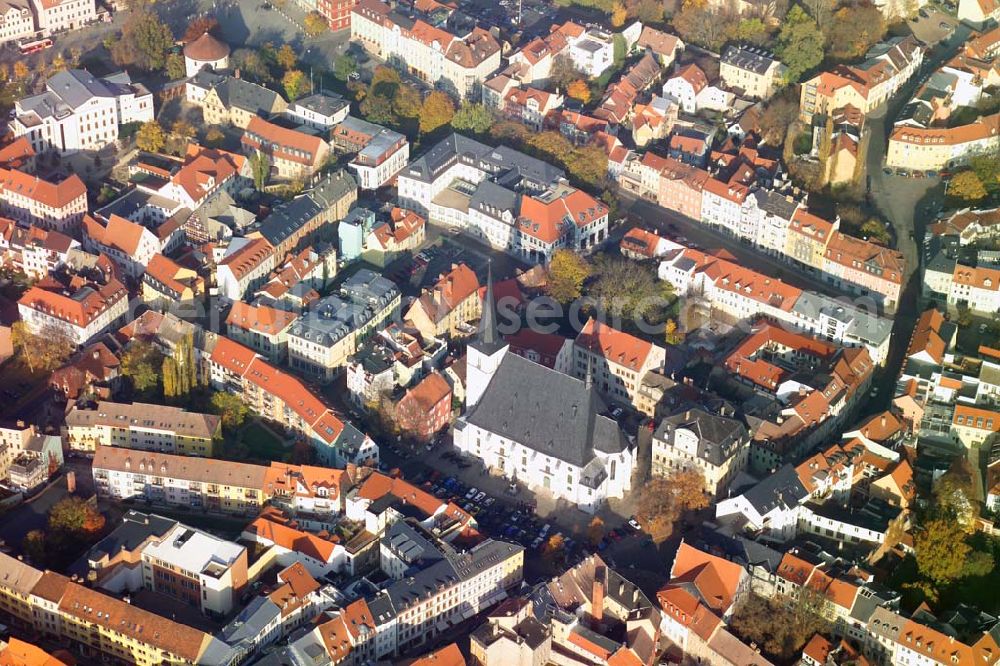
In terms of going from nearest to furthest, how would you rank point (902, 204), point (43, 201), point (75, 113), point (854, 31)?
point (43, 201) < point (902, 204) < point (75, 113) < point (854, 31)

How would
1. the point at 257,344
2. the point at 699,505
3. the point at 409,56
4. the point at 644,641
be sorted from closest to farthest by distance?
the point at 644,641 → the point at 699,505 → the point at 257,344 → the point at 409,56

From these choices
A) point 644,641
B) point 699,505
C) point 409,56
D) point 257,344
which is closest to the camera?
→ point 644,641

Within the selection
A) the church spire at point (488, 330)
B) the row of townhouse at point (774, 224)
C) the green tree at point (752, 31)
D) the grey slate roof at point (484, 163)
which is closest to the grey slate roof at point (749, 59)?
the green tree at point (752, 31)

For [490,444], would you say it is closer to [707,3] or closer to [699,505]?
[699,505]

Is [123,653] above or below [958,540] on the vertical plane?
below

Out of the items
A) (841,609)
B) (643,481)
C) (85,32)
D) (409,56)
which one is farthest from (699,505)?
(85,32)

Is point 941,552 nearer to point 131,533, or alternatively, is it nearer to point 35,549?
point 131,533

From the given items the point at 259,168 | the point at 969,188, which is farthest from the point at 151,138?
the point at 969,188
